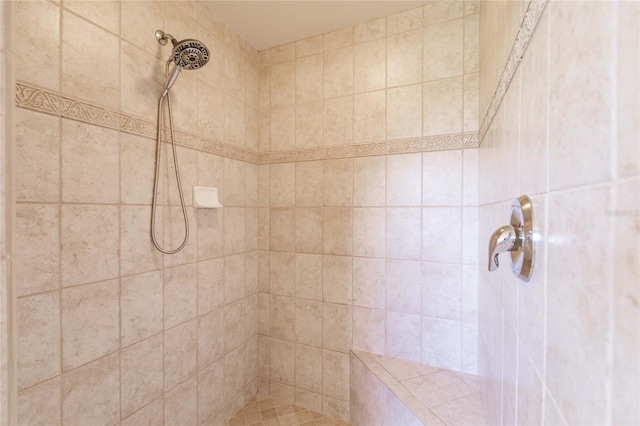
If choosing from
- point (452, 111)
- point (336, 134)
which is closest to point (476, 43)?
point (452, 111)

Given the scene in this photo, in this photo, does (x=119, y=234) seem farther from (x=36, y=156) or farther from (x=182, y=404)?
(x=182, y=404)

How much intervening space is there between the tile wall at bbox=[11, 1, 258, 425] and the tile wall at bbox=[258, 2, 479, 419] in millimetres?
303

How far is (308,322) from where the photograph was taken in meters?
1.78

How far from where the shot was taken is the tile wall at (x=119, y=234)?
86cm

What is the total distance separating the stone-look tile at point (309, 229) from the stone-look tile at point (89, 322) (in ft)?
3.27

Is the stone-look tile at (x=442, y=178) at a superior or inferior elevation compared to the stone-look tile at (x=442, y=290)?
superior

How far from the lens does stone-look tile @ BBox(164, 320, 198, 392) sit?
50.6 inches

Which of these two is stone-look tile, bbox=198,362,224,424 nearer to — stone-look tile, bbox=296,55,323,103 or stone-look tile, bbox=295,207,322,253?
stone-look tile, bbox=295,207,322,253

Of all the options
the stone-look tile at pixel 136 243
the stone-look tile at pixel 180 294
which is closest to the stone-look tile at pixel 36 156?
the stone-look tile at pixel 136 243

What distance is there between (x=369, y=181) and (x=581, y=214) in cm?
133

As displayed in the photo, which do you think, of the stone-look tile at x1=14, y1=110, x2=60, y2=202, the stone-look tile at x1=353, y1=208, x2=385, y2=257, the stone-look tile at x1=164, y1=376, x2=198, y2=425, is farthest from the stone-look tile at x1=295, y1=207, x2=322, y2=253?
the stone-look tile at x1=14, y1=110, x2=60, y2=202

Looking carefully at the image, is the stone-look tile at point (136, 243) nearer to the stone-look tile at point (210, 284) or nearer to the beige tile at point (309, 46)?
the stone-look tile at point (210, 284)

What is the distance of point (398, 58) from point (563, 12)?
134 cm

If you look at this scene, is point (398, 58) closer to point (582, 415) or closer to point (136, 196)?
point (136, 196)
